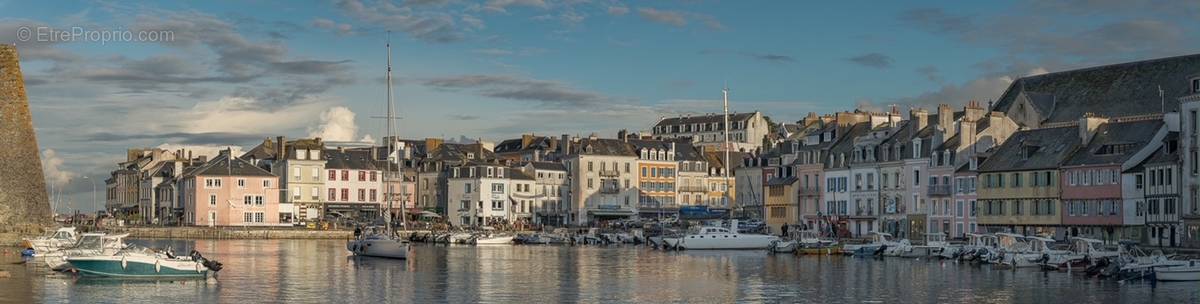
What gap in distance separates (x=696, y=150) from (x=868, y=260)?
2872 inches

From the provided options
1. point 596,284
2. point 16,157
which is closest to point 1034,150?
point 596,284

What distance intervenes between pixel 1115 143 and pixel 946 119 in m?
19.2

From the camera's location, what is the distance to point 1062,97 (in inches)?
4200

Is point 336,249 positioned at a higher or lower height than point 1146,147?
lower

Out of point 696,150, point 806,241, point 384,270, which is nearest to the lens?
point 384,270

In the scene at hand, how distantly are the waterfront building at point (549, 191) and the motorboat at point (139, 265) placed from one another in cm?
8704

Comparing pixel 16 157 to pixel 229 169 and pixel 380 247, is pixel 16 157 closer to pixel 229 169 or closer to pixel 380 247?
pixel 380 247

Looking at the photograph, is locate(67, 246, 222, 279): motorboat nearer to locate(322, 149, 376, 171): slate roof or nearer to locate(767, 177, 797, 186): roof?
locate(767, 177, 797, 186): roof

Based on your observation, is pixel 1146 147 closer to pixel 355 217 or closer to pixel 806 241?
pixel 806 241

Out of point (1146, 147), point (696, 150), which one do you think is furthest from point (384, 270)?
point (696, 150)

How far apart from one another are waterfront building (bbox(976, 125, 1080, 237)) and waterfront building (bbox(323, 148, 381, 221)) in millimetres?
68755

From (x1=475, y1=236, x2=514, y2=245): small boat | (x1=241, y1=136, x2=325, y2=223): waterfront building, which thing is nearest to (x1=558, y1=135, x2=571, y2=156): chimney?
(x1=241, y1=136, x2=325, y2=223): waterfront building

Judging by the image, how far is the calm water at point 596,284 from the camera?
51219 mm

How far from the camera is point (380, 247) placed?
82.1m
